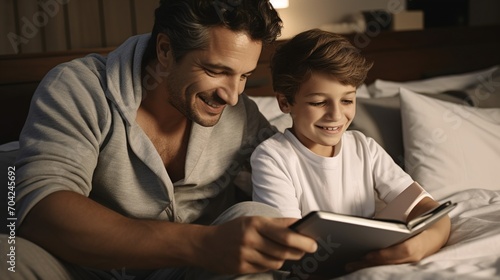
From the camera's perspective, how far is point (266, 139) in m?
1.67

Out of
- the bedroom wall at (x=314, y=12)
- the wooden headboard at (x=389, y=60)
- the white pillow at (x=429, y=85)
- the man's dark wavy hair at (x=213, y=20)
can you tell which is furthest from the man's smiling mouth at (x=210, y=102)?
the bedroom wall at (x=314, y=12)

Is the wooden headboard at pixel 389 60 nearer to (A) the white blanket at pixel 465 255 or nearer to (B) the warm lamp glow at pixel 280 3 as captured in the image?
(B) the warm lamp glow at pixel 280 3

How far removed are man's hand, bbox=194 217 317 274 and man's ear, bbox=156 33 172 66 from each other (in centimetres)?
55

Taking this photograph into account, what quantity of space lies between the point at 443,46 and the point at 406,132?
0.98 m

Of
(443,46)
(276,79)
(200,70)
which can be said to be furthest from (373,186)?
(443,46)

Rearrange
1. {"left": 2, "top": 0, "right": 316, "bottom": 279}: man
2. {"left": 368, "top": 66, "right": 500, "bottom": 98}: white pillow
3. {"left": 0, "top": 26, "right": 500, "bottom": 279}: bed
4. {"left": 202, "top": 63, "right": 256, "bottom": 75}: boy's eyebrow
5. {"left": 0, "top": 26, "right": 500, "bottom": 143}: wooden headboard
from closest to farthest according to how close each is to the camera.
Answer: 1. {"left": 2, "top": 0, "right": 316, "bottom": 279}: man
2. {"left": 0, "top": 26, "right": 500, "bottom": 279}: bed
3. {"left": 202, "top": 63, "right": 256, "bottom": 75}: boy's eyebrow
4. {"left": 0, "top": 26, "right": 500, "bottom": 143}: wooden headboard
5. {"left": 368, "top": 66, "right": 500, "bottom": 98}: white pillow

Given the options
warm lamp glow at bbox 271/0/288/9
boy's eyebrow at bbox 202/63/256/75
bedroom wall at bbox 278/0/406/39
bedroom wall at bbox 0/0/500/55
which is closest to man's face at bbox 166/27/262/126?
boy's eyebrow at bbox 202/63/256/75

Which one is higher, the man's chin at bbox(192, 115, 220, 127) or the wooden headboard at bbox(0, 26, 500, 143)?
the man's chin at bbox(192, 115, 220, 127)

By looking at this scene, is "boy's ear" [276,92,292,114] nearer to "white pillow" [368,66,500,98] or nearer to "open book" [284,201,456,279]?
"open book" [284,201,456,279]

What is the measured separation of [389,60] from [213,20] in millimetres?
1373

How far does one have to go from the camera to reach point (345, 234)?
45.1 inches

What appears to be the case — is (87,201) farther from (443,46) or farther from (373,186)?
(443,46)

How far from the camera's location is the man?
1.18m

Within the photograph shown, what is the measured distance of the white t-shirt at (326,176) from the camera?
152cm
